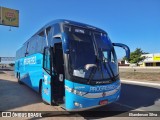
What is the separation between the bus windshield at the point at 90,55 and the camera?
7816 mm

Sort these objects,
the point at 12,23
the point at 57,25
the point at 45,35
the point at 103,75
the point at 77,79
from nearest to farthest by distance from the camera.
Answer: the point at 77,79
the point at 103,75
the point at 57,25
the point at 45,35
the point at 12,23

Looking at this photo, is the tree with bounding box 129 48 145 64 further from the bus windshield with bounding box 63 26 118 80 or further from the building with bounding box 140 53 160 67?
the bus windshield with bounding box 63 26 118 80

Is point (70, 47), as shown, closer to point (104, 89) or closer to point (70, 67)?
point (70, 67)

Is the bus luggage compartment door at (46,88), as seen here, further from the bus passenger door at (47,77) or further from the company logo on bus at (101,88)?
the company logo on bus at (101,88)

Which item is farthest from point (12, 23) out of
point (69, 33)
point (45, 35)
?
point (69, 33)

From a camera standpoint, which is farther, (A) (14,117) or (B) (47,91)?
(B) (47,91)

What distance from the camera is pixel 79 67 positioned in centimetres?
782

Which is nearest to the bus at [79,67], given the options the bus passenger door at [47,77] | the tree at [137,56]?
the bus passenger door at [47,77]

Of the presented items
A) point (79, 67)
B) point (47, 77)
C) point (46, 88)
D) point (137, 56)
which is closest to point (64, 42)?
point (79, 67)

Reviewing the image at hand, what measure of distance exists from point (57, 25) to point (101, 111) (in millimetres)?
3863

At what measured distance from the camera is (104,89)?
26.4 ft

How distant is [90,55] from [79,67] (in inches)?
29.8

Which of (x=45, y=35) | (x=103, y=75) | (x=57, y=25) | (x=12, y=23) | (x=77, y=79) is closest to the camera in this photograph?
(x=77, y=79)

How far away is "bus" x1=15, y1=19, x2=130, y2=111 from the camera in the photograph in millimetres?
7641
